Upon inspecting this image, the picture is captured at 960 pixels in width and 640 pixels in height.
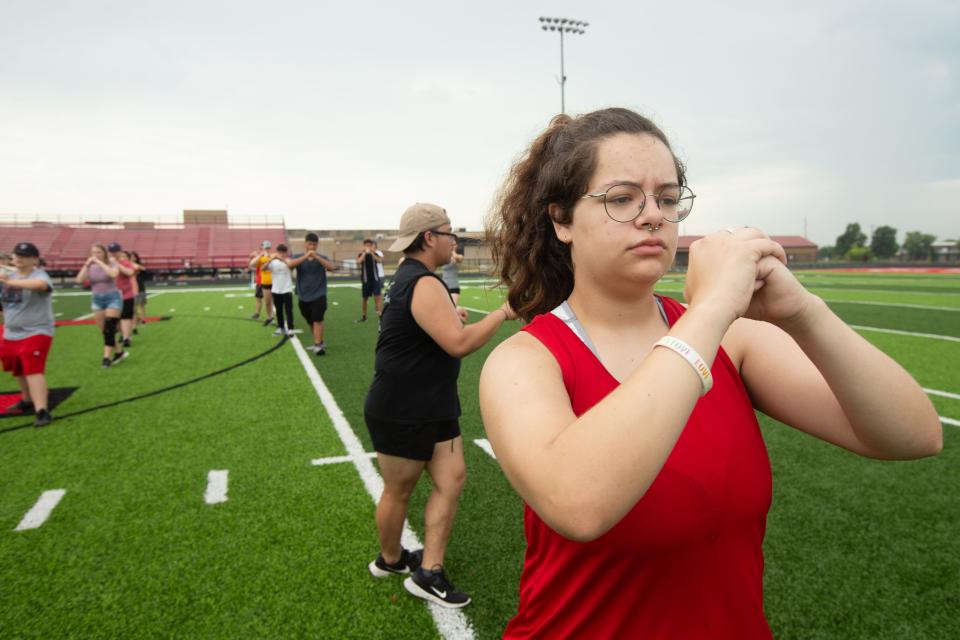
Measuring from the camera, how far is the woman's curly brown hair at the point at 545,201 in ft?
4.13

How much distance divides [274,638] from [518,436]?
8.23ft

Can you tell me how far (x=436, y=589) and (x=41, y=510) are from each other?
331 cm


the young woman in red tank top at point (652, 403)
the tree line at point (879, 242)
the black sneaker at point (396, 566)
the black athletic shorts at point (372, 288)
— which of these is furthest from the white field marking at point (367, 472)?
the tree line at point (879, 242)

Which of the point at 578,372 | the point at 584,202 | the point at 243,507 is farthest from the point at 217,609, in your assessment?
the point at 584,202

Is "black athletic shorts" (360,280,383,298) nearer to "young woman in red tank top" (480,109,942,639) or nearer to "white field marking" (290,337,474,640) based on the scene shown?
"white field marking" (290,337,474,640)

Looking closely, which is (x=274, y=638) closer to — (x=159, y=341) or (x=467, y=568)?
(x=467, y=568)

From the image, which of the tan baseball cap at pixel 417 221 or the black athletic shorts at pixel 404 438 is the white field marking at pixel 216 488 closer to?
the black athletic shorts at pixel 404 438

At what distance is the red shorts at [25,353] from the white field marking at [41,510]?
7.81ft

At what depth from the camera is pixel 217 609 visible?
2.98 metres

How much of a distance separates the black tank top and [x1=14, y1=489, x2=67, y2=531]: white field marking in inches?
114

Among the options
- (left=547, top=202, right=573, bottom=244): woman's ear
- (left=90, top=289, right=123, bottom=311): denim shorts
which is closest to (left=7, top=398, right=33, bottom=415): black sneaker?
(left=90, top=289, right=123, bottom=311): denim shorts

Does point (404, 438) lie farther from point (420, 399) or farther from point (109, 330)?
point (109, 330)

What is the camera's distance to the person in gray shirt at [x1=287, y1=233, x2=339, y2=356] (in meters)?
10.1

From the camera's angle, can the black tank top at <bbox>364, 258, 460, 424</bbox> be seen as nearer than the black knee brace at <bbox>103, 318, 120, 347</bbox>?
Yes
